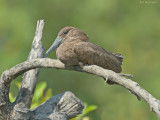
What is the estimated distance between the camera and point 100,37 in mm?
10086

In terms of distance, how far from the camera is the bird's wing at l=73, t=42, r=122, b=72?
5.05m

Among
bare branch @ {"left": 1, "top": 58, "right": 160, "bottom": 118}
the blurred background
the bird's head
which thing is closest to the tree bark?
bare branch @ {"left": 1, "top": 58, "right": 160, "bottom": 118}

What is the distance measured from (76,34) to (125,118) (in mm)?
4610

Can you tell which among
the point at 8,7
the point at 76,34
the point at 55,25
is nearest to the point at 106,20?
the point at 55,25

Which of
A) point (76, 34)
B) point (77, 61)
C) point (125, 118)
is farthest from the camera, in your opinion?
point (125, 118)

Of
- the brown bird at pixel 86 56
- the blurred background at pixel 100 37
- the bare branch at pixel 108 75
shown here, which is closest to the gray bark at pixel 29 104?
the bare branch at pixel 108 75

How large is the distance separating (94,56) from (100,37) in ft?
16.5

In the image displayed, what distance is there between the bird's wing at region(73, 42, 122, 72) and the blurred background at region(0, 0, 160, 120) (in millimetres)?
4391

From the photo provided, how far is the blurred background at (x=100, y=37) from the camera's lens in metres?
9.75

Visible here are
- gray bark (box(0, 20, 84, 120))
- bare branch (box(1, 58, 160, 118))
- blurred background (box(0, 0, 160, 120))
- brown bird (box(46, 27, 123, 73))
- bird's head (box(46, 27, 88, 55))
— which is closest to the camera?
bare branch (box(1, 58, 160, 118))

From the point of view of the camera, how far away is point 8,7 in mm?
10195

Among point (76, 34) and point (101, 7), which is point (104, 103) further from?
point (76, 34)

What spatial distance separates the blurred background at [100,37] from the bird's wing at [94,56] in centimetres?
439

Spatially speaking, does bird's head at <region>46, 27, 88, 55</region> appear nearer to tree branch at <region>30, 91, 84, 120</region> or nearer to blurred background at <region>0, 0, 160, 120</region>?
tree branch at <region>30, 91, 84, 120</region>
